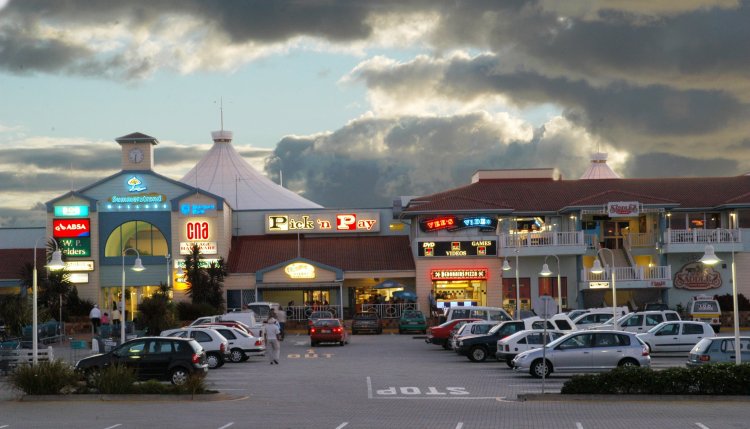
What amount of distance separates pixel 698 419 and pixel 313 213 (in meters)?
54.6

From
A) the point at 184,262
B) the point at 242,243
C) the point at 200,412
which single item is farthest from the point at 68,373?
the point at 242,243

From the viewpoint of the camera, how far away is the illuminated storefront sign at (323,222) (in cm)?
7469

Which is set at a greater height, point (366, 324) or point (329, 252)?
point (329, 252)

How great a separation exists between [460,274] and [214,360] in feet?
104

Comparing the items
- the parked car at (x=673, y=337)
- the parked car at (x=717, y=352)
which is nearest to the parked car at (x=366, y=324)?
the parked car at (x=673, y=337)

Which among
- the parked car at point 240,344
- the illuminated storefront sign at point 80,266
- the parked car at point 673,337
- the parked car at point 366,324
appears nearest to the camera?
the parked car at point 673,337

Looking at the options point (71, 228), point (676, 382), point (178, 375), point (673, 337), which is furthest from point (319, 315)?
point (676, 382)

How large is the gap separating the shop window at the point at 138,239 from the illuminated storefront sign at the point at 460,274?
1669cm

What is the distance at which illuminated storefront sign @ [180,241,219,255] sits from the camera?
6850 cm

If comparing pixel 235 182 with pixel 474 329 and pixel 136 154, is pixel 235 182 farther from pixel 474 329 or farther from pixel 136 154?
pixel 474 329

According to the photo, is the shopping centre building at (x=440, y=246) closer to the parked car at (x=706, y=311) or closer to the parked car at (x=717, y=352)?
the parked car at (x=706, y=311)

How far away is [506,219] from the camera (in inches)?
2653

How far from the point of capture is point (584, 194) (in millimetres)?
70688

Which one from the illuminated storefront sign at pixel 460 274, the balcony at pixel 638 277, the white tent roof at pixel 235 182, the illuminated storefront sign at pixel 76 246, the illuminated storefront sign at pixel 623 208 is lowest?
the balcony at pixel 638 277
